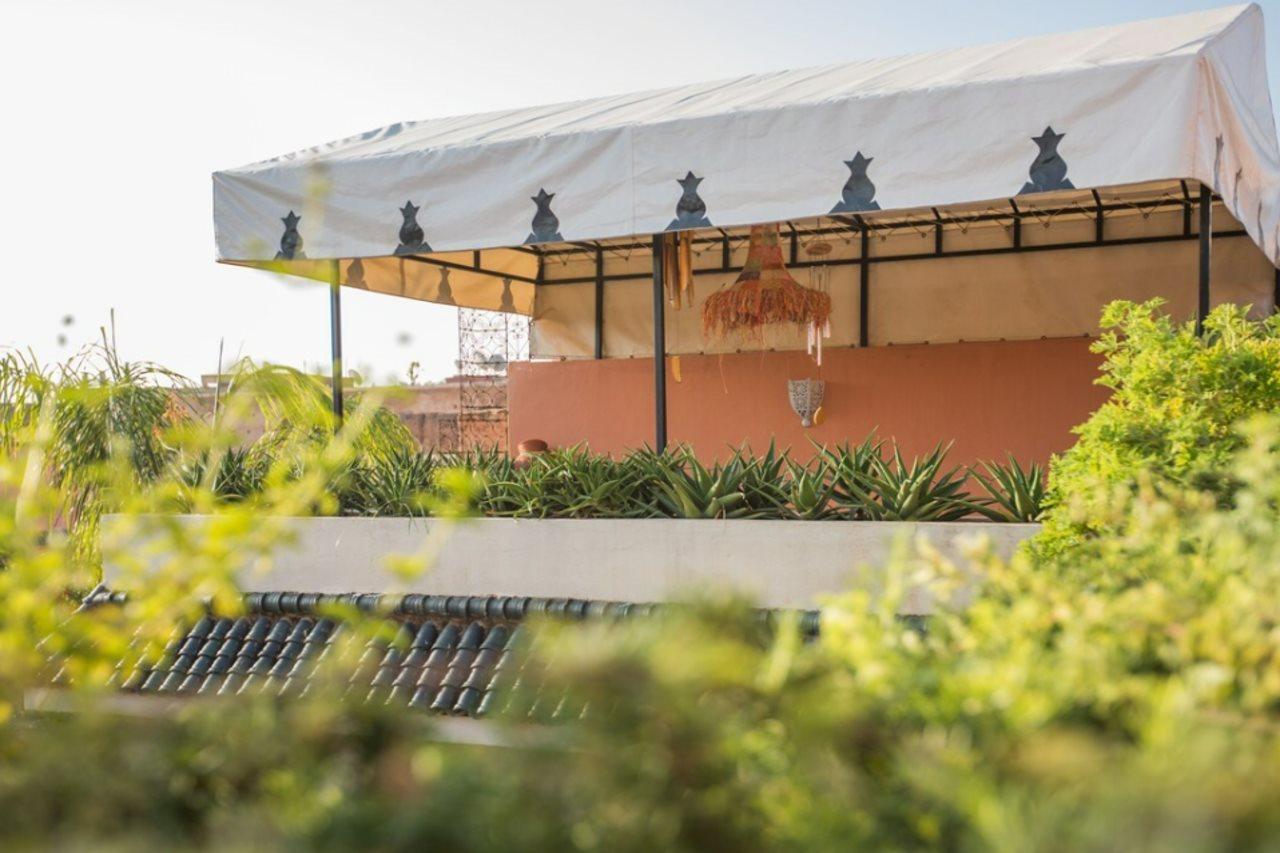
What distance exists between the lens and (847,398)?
9.57 metres

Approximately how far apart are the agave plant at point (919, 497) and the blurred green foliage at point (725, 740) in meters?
2.48

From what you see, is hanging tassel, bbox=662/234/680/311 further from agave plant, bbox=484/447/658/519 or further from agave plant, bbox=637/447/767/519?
agave plant, bbox=637/447/767/519

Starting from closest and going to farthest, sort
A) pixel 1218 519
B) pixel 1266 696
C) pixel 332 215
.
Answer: pixel 1266 696 → pixel 1218 519 → pixel 332 215

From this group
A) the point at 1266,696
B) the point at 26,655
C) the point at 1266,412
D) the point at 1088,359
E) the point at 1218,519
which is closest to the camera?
the point at 1266,696

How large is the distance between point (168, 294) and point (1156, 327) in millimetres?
5341

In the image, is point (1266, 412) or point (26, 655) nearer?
point (26, 655)

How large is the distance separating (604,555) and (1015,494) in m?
1.44

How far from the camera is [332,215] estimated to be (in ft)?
18.4

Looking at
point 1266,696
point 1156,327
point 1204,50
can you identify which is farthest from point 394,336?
point 1204,50

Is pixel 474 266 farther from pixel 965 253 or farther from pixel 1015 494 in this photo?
pixel 1015 494

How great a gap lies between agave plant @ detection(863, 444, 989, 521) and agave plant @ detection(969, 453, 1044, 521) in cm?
5

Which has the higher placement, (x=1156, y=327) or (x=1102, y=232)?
(x=1102, y=232)

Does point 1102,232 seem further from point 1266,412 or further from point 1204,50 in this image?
point 1266,412

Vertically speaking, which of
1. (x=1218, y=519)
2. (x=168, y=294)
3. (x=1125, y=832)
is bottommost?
(x=1125, y=832)
